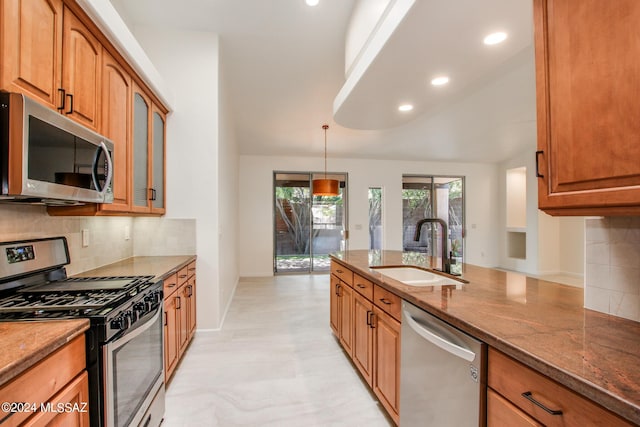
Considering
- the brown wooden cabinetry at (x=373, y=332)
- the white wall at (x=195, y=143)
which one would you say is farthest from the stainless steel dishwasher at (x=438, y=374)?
the white wall at (x=195, y=143)

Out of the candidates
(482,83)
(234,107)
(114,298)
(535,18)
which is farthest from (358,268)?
(234,107)

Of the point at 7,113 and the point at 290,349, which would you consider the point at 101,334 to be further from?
the point at 290,349

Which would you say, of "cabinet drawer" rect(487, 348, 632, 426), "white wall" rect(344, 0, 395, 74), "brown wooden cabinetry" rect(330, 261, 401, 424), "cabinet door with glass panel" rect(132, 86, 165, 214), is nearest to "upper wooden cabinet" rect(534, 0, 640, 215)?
"cabinet drawer" rect(487, 348, 632, 426)

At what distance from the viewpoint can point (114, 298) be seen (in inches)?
53.1

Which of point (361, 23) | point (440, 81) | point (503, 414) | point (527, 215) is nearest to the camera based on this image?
point (503, 414)

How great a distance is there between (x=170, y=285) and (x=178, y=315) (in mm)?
346

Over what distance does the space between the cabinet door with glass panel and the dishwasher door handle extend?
2.19 m

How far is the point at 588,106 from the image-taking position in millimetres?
882

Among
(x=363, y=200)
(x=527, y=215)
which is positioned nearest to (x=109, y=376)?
(x=363, y=200)

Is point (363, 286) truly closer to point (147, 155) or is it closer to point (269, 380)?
point (269, 380)

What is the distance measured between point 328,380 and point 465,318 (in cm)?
159

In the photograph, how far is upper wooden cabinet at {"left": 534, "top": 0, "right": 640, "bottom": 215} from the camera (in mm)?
784

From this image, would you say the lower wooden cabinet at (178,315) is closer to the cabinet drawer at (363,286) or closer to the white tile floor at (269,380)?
the white tile floor at (269,380)

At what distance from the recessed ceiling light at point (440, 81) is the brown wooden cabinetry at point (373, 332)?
1679 mm
